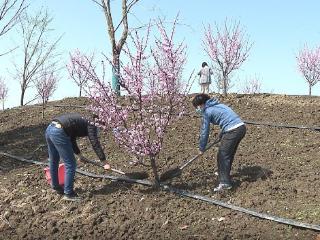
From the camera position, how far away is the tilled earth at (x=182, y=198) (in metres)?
6.01

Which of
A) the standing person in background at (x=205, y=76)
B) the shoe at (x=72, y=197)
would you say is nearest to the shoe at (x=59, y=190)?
the shoe at (x=72, y=197)

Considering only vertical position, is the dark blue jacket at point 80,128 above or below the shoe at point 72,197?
above

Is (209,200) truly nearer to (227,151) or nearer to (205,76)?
(227,151)

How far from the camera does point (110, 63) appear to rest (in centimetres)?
702

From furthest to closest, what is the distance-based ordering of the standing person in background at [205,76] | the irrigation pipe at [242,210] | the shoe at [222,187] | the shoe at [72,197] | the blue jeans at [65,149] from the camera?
the standing person in background at [205,76] < the shoe at [72,197] < the blue jeans at [65,149] < the shoe at [222,187] < the irrigation pipe at [242,210]

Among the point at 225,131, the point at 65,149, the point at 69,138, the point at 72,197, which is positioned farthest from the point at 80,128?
the point at 225,131

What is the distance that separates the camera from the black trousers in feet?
22.4

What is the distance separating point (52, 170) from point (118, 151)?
1952 millimetres

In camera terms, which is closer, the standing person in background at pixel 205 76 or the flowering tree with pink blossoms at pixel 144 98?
the flowering tree with pink blossoms at pixel 144 98

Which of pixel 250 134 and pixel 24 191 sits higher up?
pixel 250 134

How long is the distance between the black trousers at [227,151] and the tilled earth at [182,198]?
0.25 m

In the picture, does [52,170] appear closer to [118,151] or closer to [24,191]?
[24,191]

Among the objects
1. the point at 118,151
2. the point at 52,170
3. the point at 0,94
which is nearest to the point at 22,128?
the point at 118,151

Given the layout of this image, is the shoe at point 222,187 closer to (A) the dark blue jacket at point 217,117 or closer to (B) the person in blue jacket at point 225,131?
(B) the person in blue jacket at point 225,131
